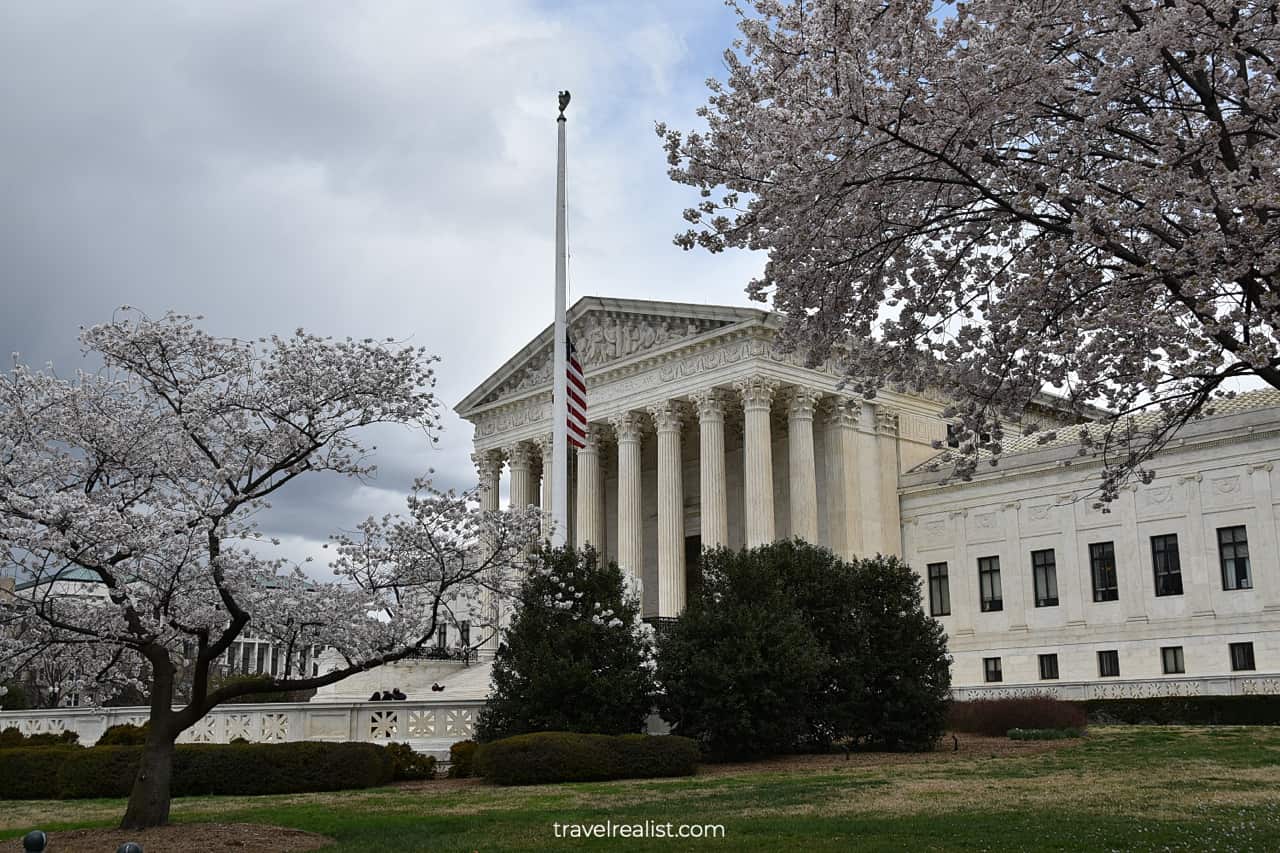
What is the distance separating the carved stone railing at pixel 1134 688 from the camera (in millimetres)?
39625

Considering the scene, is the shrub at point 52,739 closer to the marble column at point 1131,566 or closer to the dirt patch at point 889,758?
the dirt patch at point 889,758

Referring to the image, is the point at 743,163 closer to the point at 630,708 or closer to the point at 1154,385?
the point at 1154,385

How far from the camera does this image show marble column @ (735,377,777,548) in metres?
49.5

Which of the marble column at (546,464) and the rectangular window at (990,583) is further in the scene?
the marble column at (546,464)

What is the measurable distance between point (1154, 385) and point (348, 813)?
12.4m

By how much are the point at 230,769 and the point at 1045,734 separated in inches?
775

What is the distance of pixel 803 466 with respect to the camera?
166 ft

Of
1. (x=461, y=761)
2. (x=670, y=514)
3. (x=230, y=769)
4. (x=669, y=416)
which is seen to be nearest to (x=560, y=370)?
(x=461, y=761)

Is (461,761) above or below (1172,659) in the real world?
below

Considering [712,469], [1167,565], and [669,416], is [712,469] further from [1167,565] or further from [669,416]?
[1167,565]

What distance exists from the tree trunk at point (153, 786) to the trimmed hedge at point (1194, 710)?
99.1ft

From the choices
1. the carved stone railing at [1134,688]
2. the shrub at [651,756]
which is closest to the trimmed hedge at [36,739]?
the shrub at [651,756]

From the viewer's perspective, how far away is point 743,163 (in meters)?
14.1

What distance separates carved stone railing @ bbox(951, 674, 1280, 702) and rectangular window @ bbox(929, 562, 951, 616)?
17.7 feet
